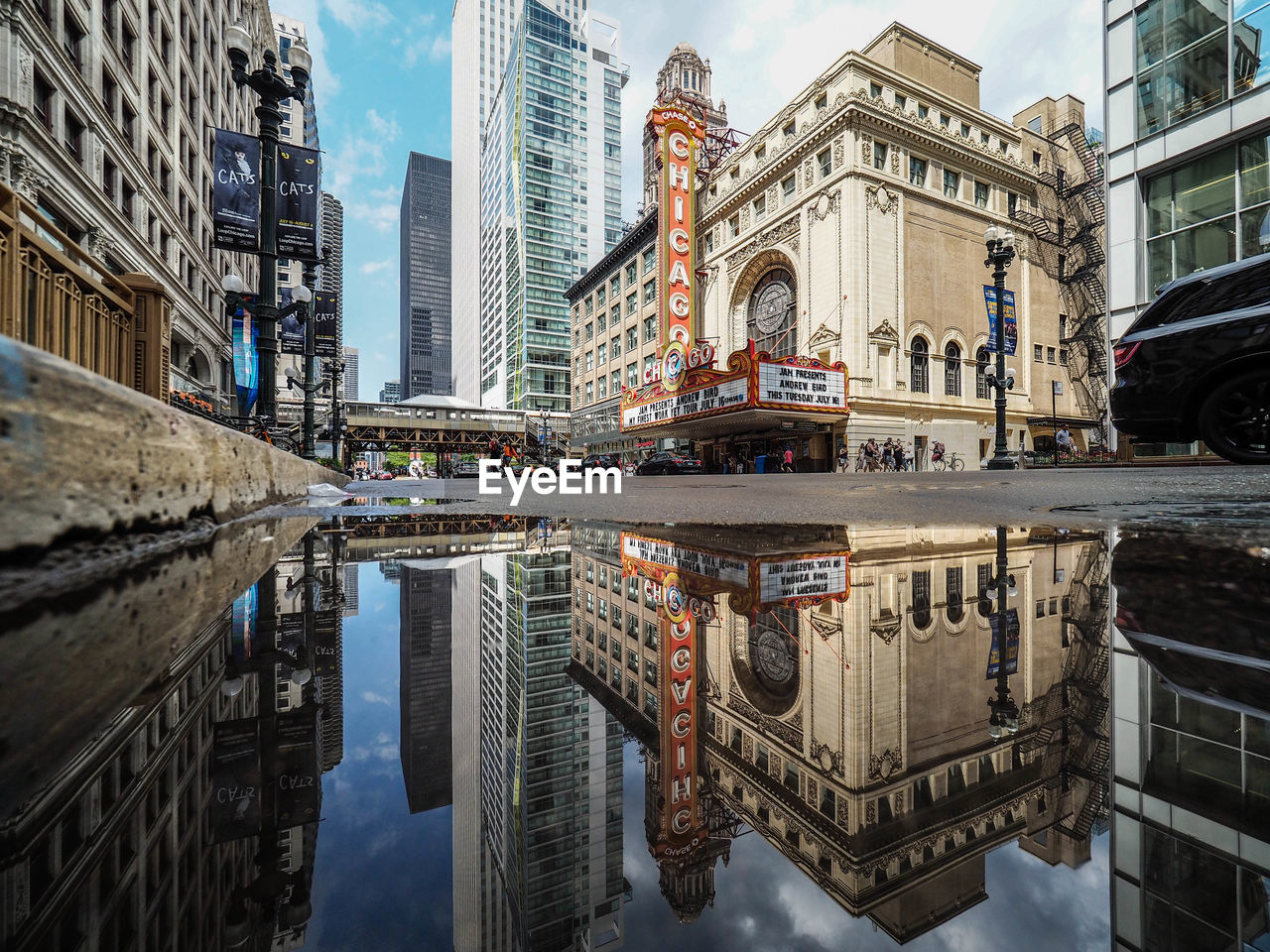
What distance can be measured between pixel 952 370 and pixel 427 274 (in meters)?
163

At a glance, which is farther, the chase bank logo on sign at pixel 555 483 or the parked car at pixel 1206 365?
the chase bank logo on sign at pixel 555 483

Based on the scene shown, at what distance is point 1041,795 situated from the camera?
0.87m

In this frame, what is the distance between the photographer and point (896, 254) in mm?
27281

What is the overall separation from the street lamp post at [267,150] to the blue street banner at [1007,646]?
33.4ft

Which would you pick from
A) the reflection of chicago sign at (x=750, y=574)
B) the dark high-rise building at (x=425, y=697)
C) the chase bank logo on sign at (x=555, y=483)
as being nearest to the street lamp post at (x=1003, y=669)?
the reflection of chicago sign at (x=750, y=574)

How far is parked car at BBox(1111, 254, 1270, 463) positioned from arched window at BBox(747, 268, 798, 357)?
79.5 feet

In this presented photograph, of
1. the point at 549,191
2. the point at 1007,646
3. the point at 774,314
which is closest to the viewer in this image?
the point at 1007,646

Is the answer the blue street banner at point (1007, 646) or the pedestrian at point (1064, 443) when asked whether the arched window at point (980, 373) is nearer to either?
the pedestrian at point (1064, 443)

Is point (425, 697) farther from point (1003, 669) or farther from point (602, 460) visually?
point (602, 460)

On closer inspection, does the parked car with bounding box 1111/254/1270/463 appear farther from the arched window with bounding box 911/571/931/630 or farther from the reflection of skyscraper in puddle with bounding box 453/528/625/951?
the reflection of skyscraper in puddle with bounding box 453/528/625/951

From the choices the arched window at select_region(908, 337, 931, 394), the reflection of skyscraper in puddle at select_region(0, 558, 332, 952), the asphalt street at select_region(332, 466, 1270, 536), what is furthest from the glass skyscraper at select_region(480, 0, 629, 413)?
the reflection of skyscraper in puddle at select_region(0, 558, 332, 952)

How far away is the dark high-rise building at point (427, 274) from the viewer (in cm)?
16362

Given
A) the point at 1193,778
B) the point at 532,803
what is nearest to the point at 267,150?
the point at 532,803

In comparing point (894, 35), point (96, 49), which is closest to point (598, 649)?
point (96, 49)
